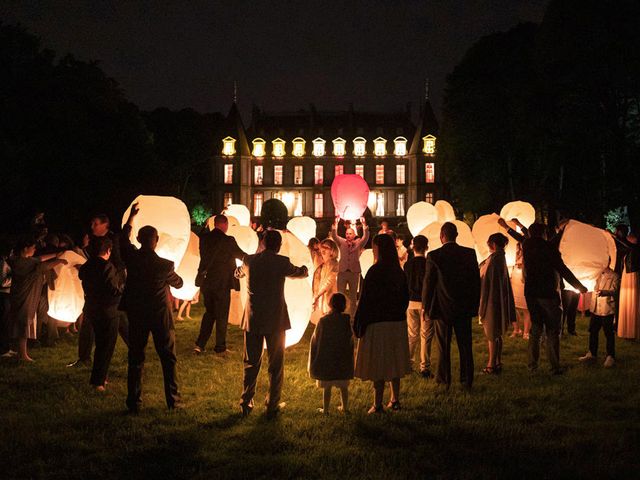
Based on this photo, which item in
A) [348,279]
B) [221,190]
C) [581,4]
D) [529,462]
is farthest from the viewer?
[221,190]

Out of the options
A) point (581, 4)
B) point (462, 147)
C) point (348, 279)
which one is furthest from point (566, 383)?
point (462, 147)

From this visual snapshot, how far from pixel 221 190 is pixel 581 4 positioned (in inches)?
1780

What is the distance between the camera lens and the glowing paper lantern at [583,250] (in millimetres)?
8469

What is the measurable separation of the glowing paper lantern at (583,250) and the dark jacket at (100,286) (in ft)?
20.1

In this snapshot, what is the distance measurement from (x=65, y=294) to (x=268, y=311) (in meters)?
4.50

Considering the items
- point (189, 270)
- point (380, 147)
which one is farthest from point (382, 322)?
point (380, 147)

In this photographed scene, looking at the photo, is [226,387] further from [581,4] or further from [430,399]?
[581,4]

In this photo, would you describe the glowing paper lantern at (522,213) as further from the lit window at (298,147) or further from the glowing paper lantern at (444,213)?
the lit window at (298,147)

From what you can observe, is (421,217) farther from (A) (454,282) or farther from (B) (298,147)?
(B) (298,147)

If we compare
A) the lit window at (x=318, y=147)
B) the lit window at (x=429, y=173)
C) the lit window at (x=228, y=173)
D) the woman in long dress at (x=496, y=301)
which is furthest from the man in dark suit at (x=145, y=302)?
the lit window at (x=318, y=147)

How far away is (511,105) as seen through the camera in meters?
31.1

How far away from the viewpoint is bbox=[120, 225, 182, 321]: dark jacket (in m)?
6.26

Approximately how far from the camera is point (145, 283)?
6254mm

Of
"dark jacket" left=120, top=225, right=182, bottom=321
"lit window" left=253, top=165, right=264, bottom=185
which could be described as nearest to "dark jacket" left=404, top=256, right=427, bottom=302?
"dark jacket" left=120, top=225, right=182, bottom=321
